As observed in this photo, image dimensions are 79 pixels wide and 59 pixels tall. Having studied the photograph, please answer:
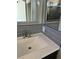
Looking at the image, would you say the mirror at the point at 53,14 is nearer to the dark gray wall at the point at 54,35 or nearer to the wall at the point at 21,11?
the dark gray wall at the point at 54,35

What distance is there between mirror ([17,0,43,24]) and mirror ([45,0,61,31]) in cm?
19

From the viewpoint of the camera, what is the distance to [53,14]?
2.18 m

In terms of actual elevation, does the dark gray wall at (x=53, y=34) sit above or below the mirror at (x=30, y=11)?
below

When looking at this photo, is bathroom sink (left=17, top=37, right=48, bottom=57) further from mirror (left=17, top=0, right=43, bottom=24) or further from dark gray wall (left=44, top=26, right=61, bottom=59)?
mirror (left=17, top=0, right=43, bottom=24)

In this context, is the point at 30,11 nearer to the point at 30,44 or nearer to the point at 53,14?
the point at 53,14

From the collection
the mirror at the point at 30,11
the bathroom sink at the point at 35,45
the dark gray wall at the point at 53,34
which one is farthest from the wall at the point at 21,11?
the dark gray wall at the point at 53,34

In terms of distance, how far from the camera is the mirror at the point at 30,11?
→ 2.20 meters

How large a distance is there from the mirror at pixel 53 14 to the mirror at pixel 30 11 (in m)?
0.19

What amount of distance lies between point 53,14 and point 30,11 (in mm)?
479

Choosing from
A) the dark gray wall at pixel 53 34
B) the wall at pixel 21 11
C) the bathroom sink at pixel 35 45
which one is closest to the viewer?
the bathroom sink at pixel 35 45

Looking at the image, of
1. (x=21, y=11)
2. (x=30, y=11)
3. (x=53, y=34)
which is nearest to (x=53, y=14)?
(x=53, y=34)
